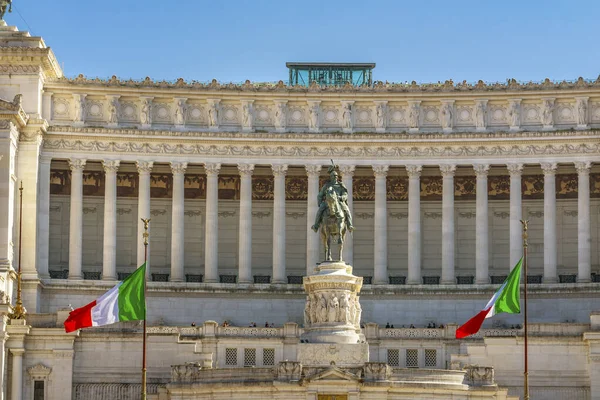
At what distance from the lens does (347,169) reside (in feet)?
433

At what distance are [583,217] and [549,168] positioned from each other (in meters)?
4.43

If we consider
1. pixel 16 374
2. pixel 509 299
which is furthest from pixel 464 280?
pixel 16 374

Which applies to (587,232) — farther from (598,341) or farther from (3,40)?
(3,40)

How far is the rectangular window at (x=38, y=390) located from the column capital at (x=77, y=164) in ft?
91.2

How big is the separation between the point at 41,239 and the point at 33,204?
291 centimetres

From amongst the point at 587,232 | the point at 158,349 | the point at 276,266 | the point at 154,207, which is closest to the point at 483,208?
the point at 587,232

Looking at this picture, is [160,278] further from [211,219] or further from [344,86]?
[344,86]

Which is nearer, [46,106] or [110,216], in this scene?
[46,106]

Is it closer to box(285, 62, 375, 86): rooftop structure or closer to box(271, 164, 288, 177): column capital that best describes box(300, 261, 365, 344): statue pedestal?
box(271, 164, 288, 177): column capital

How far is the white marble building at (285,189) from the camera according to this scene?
128 metres

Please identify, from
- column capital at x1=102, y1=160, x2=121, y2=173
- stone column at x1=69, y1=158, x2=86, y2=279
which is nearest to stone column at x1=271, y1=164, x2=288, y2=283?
column capital at x1=102, y1=160, x2=121, y2=173

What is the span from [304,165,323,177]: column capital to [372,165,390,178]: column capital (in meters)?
4.10

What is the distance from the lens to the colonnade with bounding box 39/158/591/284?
12938 cm

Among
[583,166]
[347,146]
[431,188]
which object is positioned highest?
[347,146]
